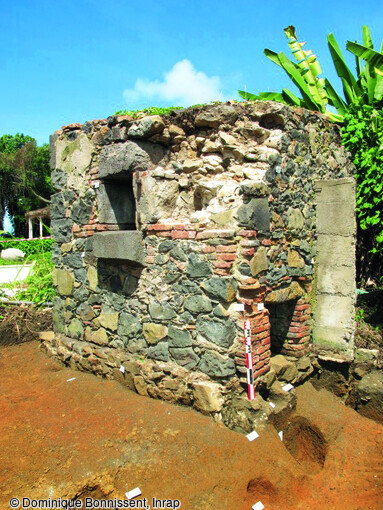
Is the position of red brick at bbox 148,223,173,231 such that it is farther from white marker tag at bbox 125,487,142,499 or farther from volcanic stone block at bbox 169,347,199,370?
white marker tag at bbox 125,487,142,499

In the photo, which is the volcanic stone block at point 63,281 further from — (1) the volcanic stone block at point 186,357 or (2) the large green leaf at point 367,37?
(2) the large green leaf at point 367,37

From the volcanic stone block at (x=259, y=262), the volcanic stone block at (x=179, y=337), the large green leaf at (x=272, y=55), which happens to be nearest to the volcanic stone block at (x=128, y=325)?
the volcanic stone block at (x=179, y=337)

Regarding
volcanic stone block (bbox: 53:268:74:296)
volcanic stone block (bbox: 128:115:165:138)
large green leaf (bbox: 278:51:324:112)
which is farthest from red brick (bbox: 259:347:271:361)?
large green leaf (bbox: 278:51:324:112)

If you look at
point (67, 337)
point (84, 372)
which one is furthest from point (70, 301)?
point (84, 372)

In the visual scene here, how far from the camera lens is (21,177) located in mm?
29453

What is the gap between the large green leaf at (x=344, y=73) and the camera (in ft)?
22.2

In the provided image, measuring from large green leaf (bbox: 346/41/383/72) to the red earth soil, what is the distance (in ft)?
16.6

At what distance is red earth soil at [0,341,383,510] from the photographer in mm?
3180

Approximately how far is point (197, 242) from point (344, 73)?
16.6 feet

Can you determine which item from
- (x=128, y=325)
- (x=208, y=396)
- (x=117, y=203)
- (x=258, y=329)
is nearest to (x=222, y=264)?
(x=258, y=329)

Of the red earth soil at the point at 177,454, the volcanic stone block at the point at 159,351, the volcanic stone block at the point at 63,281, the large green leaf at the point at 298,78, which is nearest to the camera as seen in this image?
the red earth soil at the point at 177,454

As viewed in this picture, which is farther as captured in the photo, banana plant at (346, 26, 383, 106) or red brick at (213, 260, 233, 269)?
banana plant at (346, 26, 383, 106)

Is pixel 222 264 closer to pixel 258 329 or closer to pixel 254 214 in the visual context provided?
pixel 254 214

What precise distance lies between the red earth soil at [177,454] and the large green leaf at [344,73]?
17.6 feet
